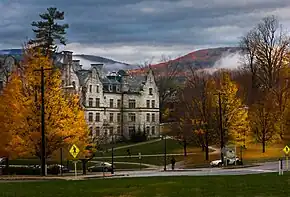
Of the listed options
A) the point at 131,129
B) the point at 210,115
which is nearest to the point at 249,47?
the point at 131,129

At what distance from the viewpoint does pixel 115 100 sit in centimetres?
10375

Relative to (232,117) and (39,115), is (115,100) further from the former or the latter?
(39,115)

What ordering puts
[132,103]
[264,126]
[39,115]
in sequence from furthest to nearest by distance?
1. [132,103]
2. [264,126]
3. [39,115]

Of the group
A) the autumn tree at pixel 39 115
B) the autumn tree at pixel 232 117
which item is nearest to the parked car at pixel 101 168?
the autumn tree at pixel 39 115

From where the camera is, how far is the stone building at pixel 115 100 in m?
96.2

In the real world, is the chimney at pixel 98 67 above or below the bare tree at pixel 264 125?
above

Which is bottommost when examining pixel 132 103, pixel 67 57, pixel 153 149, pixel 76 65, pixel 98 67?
pixel 153 149

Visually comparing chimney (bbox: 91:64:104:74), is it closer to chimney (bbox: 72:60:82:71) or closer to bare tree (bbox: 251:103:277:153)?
chimney (bbox: 72:60:82:71)

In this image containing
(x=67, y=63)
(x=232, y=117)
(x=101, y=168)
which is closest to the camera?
(x=101, y=168)

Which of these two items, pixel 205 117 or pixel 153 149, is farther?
pixel 153 149

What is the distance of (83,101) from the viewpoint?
Result: 9562cm

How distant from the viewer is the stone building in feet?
316

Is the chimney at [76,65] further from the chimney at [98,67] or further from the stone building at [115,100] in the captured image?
the chimney at [98,67]

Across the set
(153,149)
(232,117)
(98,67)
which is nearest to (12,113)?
(232,117)
